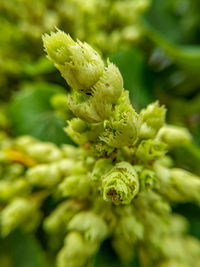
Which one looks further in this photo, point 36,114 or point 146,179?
point 36,114

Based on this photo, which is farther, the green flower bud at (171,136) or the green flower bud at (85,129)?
the green flower bud at (171,136)

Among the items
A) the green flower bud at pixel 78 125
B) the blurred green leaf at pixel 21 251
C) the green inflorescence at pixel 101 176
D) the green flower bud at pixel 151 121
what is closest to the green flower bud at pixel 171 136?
the green inflorescence at pixel 101 176

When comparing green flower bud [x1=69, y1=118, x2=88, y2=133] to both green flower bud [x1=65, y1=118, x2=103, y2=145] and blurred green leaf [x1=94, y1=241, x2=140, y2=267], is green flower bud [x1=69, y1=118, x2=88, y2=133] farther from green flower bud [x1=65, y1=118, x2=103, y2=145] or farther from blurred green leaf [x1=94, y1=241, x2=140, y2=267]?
blurred green leaf [x1=94, y1=241, x2=140, y2=267]

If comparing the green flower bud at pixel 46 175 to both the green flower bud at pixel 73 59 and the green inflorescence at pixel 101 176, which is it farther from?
the green flower bud at pixel 73 59

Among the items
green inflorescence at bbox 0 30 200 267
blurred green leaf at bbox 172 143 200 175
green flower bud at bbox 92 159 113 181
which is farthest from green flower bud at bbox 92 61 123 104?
blurred green leaf at bbox 172 143 200 175

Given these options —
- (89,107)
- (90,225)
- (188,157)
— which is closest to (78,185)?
(90,225)

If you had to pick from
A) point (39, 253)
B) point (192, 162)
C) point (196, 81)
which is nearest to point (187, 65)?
point (196, 81)

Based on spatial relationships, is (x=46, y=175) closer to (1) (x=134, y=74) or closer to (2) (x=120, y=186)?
(2) (x=120, y=186)
